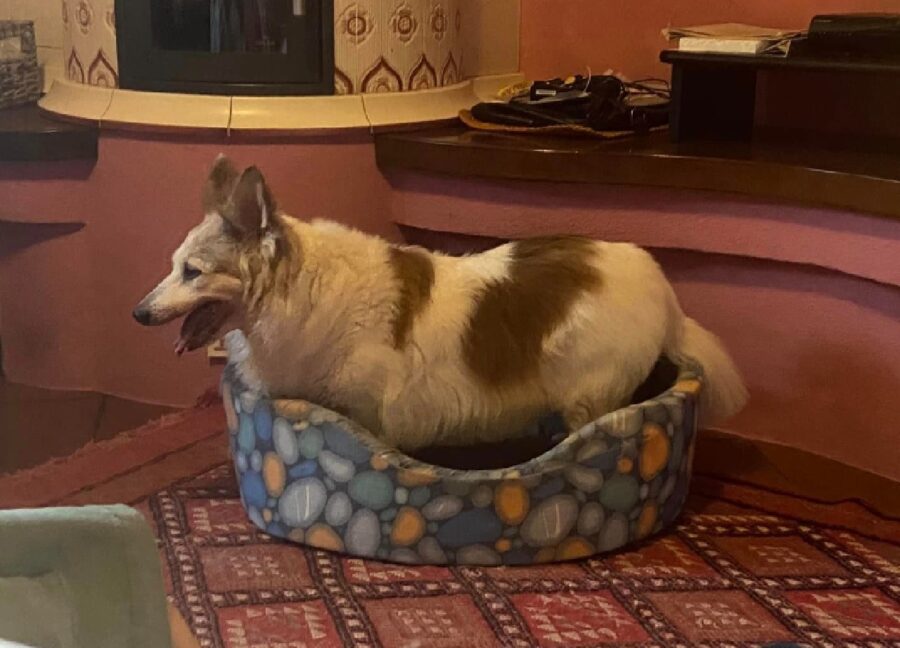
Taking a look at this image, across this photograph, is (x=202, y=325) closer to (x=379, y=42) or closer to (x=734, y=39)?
(x=379, y=42)

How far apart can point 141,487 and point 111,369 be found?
59 cm

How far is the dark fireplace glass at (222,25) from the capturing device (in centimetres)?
247

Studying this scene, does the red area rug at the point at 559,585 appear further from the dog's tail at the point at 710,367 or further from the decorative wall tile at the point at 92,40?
the decorative wall tile at the point at 92,40

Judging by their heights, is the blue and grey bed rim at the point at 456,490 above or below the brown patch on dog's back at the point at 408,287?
below

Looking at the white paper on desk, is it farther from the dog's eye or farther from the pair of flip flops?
the dog's eye

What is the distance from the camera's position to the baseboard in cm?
219

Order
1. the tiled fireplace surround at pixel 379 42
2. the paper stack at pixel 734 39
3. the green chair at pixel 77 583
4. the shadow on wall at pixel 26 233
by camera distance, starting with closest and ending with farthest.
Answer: the green chair at pixel 77 583 → the paper stack at pixel 734 39 → the tiled fireplace surround at pixel 379 42 → the shadow on wall at pixel 26 233

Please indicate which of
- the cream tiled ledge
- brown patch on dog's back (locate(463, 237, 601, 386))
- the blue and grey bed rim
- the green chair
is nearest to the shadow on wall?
the cream tiled ledge

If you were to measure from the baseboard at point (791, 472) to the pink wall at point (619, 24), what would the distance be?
0.94 meters

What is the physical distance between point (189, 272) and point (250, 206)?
16 centimetres

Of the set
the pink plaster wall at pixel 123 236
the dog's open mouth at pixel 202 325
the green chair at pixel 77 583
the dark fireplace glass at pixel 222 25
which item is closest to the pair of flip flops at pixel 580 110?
the pink plaster wall at pixel 123 236

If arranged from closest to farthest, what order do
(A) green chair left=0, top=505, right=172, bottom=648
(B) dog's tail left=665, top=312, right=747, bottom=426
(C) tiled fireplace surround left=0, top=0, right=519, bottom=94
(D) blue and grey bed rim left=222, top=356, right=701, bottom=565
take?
(A) green chair left=0, top=505, right=172, bottom=648, (D) blue and grey bed rim left=222, top=356, right=701, bottom=565, (B) dog's tail left=665, top=312, right=747, bottom=426, (C) tiled fireplace surround left=0, top=0, right=519, bottom=94

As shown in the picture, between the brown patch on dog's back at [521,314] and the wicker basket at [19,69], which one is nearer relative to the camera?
the brown patch on dog's back at [521,314]

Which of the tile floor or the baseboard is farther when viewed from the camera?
the tile floor
